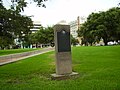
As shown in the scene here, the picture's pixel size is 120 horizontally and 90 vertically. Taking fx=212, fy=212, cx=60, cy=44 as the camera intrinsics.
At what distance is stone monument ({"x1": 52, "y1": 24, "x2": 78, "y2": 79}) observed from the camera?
33.5 feet

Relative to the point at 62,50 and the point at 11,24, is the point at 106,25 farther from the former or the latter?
the point at 62,50

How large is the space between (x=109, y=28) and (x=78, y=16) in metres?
103

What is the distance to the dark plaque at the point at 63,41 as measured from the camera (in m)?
10.2

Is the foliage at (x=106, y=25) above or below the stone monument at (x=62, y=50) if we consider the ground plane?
above

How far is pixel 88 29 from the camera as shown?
62.8 m

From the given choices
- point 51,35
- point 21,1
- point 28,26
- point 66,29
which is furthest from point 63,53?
point 51,35

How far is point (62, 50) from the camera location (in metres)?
10.3

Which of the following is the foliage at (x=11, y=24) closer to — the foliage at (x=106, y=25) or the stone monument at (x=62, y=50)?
the foliage at (x=106, y=25)

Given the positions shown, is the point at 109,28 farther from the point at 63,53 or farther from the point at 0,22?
the point at 63,53

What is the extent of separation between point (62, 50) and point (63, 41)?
44 cm

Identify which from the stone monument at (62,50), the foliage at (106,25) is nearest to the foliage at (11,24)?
the foliage at (106,25)

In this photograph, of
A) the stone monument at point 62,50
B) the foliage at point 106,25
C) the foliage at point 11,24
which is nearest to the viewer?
the stone monument at point 62,50

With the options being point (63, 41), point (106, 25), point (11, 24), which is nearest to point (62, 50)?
point (63, 41)

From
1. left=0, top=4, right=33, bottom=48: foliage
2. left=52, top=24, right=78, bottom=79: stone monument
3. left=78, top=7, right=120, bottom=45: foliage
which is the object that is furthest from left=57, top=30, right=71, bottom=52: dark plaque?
left=78, top=7, right=120, bottom=45: foliage
